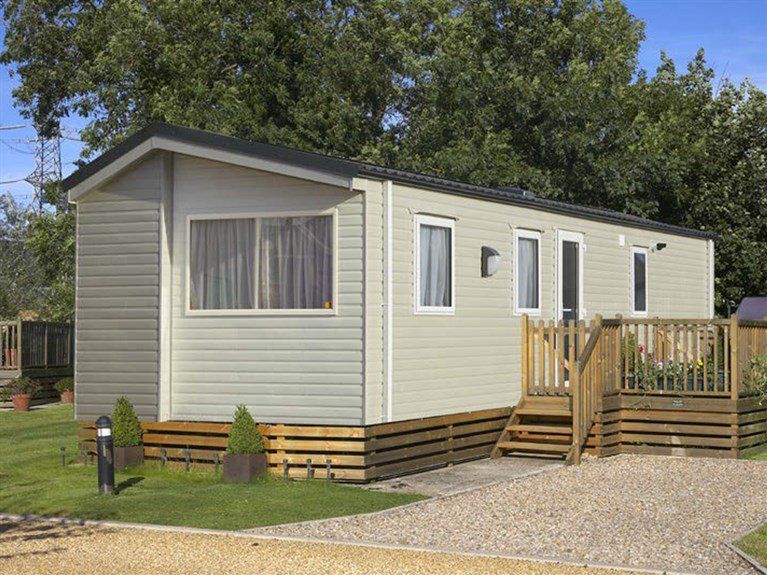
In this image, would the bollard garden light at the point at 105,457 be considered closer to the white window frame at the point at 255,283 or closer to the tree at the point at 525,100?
the white window frame at the point at 255,283

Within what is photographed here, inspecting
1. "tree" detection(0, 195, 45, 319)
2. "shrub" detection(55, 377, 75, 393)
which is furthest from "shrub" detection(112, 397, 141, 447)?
"tree" detection(0, 195, 45, 319)

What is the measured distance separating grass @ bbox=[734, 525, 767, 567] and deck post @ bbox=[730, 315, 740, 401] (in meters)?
5.60

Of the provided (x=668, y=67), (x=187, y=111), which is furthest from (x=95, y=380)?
(x=668, y=67)

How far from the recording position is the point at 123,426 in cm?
1328

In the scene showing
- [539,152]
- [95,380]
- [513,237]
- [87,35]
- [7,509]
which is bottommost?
[7,509]

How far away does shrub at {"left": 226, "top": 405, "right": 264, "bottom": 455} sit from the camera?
12406 mm

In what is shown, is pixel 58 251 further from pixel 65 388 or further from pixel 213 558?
pixel 213 558

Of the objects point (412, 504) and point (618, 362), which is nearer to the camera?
point (412, 504)

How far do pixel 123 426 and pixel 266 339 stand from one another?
188cm

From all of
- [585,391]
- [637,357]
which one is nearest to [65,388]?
[637,357]

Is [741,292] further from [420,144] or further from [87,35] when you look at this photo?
[87,35]

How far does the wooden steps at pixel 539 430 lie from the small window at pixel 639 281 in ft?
12.7

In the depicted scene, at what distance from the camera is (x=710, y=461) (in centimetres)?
1456

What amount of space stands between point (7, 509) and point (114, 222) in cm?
416
